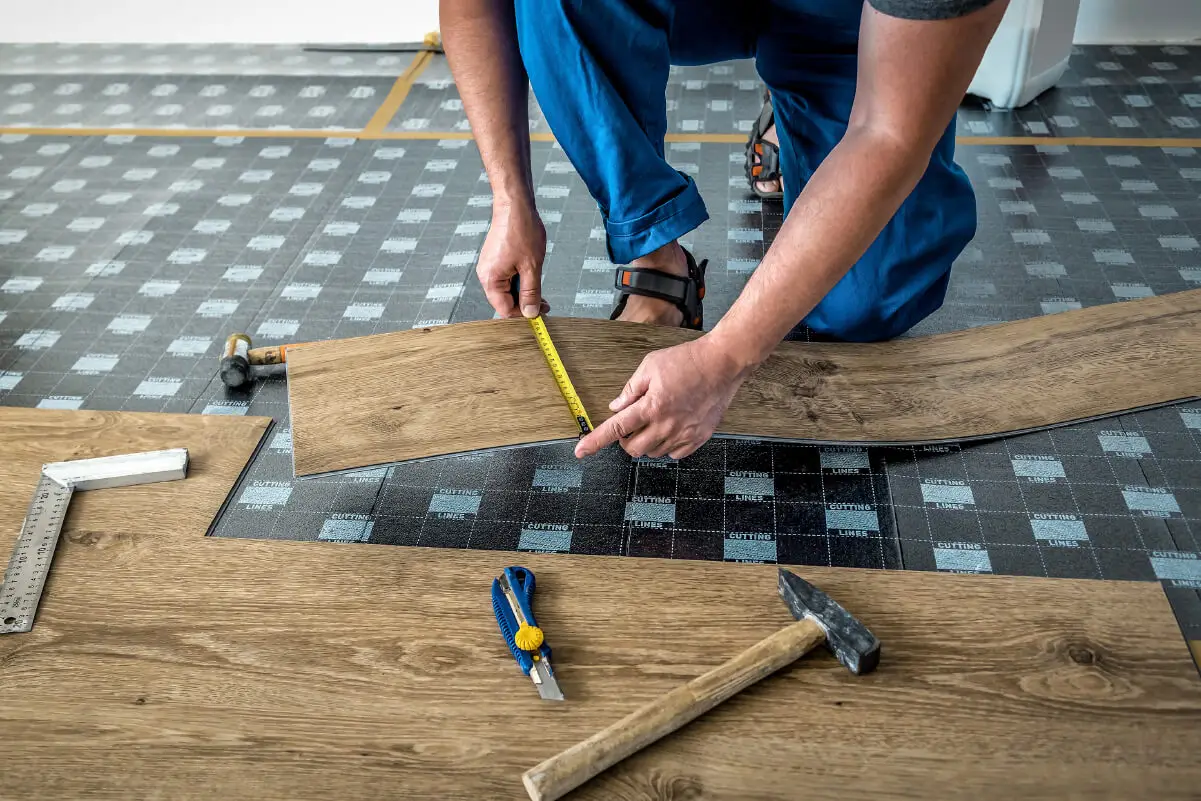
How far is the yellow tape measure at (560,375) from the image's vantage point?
70.8 inches

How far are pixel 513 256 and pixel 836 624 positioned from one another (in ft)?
3.05

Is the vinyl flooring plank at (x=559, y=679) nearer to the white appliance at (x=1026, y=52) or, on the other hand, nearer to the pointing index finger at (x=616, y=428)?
the pointing index finger at (x=616, y=428)

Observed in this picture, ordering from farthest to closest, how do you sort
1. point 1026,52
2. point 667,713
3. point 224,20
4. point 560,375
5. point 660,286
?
point 224,20 → point 1026,52 → point 660,286 → point 560,375 → point 667,713

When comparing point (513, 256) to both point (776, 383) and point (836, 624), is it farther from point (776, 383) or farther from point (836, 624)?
point (836, 624)

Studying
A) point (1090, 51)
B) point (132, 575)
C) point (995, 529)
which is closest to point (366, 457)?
point (132, 575)

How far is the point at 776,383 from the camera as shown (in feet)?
6.35

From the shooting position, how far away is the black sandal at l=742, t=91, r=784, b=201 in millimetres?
2750

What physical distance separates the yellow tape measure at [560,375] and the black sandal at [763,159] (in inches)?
42.0

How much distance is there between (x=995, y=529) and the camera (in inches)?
67.4

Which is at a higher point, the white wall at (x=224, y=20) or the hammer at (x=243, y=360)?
the hammer at (x=243, y=360)

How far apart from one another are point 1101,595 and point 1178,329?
0.88 m

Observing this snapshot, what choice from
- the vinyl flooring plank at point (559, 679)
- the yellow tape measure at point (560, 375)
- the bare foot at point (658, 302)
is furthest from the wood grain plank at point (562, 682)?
the bare foot at point (658, 302)

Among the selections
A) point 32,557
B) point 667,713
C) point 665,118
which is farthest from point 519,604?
point 665,118

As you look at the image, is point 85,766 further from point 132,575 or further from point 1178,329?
point 1178,329
